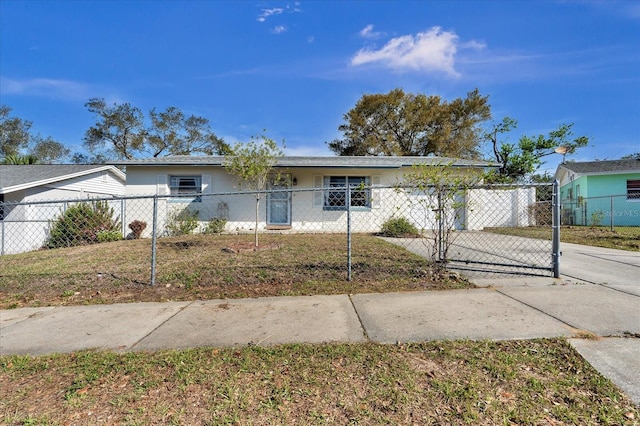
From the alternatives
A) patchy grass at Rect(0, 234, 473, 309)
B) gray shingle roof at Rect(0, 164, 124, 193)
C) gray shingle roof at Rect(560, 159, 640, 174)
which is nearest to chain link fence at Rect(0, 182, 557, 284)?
gray shingle roof at Rect(0, 164, 124, 193)

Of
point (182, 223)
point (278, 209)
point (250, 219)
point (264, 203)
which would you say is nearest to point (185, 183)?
point (182, 223)

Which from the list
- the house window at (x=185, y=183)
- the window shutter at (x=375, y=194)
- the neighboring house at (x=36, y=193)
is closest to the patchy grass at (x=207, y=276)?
the neighboring house at (x=36, y=193)

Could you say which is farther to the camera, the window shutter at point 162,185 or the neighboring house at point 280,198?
the window shutter at point 162,185

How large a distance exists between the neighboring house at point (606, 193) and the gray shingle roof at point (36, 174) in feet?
78.0

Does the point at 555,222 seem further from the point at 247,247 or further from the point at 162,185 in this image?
the point at 162,185

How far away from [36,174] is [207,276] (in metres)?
12.9

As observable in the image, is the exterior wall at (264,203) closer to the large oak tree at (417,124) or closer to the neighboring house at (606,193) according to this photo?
the neighboring house at (606,193)

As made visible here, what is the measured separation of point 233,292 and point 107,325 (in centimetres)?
158

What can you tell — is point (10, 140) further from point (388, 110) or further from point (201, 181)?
point (388, 110)

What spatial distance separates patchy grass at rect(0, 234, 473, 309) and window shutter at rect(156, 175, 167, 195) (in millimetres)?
5473

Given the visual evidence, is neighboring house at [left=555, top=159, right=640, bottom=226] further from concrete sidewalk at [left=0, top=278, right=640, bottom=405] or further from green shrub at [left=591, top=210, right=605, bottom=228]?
concrete sidewalk at [left=0, top=278, right=640, bottom=405]

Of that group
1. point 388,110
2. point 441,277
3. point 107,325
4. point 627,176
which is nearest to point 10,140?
point 388,110

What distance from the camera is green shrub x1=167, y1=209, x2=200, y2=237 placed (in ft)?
39.5

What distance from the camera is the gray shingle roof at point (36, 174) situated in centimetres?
1151
